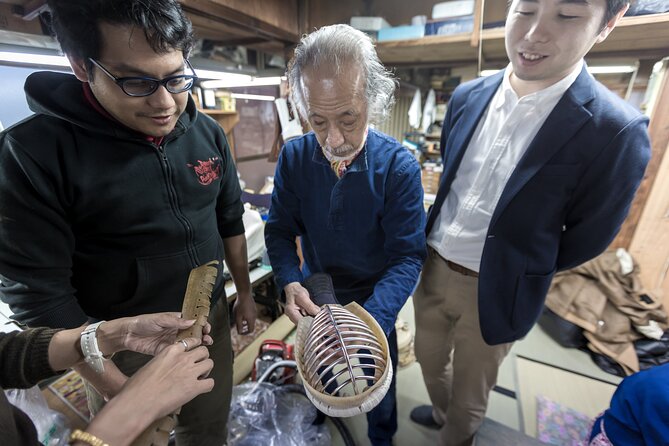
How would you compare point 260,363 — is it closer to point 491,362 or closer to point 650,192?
point 491,362

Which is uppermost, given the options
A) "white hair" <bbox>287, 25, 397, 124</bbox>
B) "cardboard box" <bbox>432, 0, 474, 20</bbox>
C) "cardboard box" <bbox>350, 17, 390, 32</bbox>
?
"cardboard box" <bbox>432, 0, 474, 20</bbox>

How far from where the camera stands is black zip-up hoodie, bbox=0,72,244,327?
2.88 ft

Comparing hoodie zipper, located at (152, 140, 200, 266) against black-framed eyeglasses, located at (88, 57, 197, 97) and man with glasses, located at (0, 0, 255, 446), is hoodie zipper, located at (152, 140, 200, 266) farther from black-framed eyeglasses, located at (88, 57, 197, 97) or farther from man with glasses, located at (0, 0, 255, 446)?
black-framed eyeglasses, located at (88, 57, 197, 97)

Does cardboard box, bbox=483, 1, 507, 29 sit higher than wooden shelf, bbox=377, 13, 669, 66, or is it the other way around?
cardboard box, bbox=483, 1, 507, 29

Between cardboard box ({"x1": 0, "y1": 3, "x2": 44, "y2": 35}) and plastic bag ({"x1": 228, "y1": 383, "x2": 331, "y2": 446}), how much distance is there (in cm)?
244

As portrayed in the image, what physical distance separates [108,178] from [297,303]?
759 mm

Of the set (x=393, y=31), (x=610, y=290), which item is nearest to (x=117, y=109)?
(x=393, y=31)

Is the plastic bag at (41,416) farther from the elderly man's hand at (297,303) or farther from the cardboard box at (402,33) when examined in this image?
the cardboard box at (402,33)

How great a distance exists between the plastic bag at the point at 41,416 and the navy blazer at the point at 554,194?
2157 mm

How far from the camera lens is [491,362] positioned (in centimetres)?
152

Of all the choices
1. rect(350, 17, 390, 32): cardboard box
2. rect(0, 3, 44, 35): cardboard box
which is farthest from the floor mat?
rect(0, 3, 44, 35): cardboard box

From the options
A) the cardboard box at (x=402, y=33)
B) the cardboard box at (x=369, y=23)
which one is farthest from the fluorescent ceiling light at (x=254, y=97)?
the cardboard box at (x=402, y=33)

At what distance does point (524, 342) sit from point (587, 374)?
0.50 m

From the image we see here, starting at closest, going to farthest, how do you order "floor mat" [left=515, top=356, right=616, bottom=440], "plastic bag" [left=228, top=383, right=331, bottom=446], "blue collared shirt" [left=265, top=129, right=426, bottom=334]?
"blue collared shirt" [left=265, top=129, right=426, bottom=334] → "plastic bag" [left=228, top=383, right=331, bottom=446] → "floor mat" [left=515, top=356, right=616, bottom=440]
